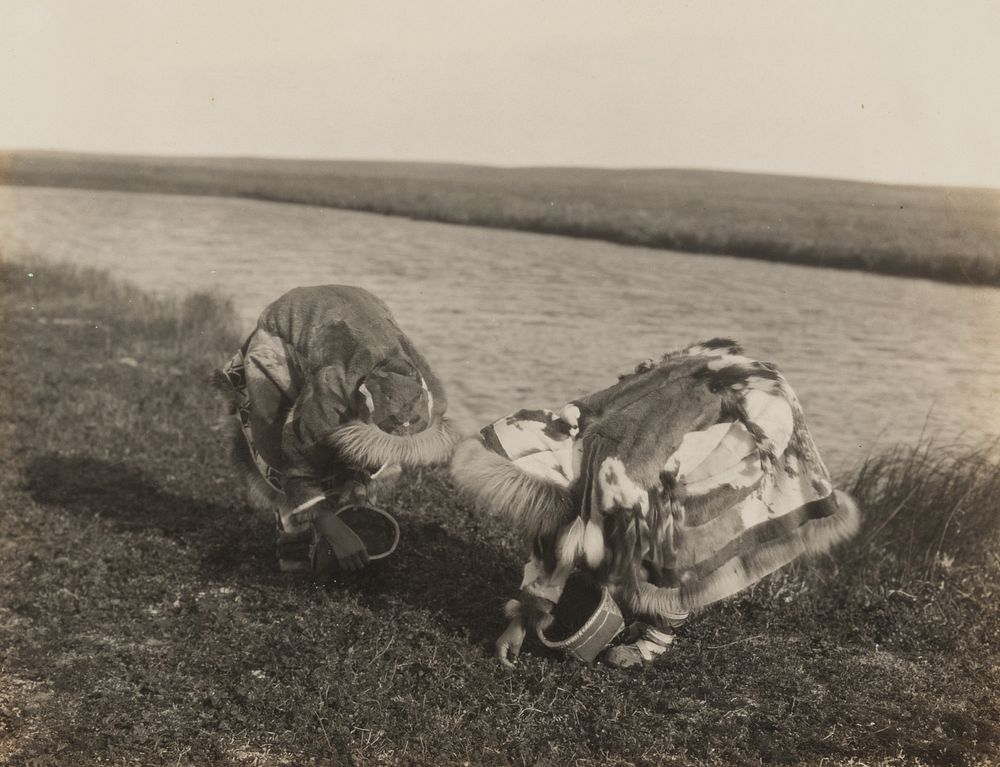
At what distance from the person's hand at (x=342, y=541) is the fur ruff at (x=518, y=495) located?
3.58 feet

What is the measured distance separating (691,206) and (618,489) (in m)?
4.57

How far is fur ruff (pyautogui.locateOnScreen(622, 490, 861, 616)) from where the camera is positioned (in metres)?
4.04

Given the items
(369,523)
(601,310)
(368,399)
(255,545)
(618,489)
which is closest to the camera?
(618,489)

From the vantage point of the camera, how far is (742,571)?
4.15m

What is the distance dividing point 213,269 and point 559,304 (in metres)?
4.94

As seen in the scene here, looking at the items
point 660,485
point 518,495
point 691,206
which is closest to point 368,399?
point 518,495

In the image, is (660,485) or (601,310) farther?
(601,310)

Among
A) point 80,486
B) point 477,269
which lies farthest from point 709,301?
point 80,486

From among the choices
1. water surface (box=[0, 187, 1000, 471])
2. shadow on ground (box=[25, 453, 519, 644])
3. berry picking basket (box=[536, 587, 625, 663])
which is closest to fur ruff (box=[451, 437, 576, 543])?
berry picking basket (box=[536, 587, 625, 663])

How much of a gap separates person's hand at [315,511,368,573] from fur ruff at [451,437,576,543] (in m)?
1.09

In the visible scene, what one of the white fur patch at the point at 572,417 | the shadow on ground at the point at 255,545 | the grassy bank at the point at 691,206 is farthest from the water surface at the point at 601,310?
the white fur patch at the point at 572,417

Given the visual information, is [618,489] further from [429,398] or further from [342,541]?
[342,541]

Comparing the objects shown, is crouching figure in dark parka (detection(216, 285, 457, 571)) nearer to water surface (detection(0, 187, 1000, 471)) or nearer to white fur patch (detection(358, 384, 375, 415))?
white fur patch (detection(358, 384, 375, 415))

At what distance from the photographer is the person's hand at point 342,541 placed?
474cm
